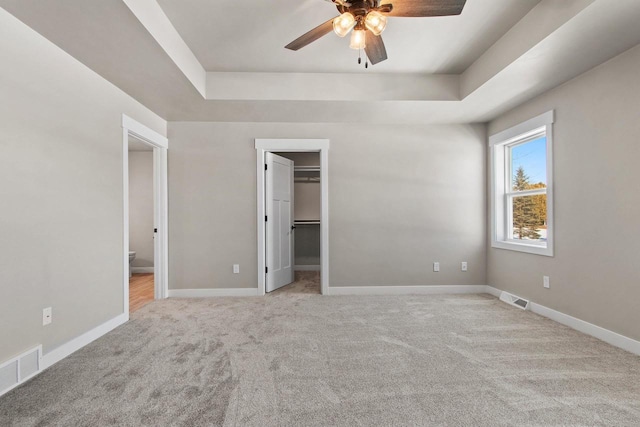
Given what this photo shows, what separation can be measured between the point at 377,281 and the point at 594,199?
2428mm

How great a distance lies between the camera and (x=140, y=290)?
4.36 m

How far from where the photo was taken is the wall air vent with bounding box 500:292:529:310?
3.35 metres

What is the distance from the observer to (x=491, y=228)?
13.1 feet

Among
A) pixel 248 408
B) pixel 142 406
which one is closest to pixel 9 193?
pixel 142 406

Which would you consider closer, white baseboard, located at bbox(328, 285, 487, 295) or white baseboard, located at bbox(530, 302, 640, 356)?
white baseboard, located at bbox(530, 302, 640, 356)

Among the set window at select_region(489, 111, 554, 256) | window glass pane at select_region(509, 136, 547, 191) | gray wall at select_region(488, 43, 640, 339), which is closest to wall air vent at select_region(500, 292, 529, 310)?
gray wall at select_region(488, 43, 640, 339)

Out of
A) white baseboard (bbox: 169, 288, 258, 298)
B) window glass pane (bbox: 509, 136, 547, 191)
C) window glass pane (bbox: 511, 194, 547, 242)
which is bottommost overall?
white baseboard (bbox: 169, 288, 258, 298)

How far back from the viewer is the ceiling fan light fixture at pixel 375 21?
1835mm

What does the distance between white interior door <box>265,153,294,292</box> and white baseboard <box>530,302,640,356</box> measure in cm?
317

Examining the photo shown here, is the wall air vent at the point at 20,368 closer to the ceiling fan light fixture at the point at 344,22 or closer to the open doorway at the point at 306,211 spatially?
the ceiling fan light fixture at the point at 344,22

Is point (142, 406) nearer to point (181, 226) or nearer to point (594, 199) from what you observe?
point (181, 226)

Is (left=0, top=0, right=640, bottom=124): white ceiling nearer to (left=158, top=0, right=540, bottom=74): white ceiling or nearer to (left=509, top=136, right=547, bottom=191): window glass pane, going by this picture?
(left=158, top=0, right=540, bottom=74): white ceiling

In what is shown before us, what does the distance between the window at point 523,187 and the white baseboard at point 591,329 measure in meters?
0.60

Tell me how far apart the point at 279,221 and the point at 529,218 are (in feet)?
10.7
